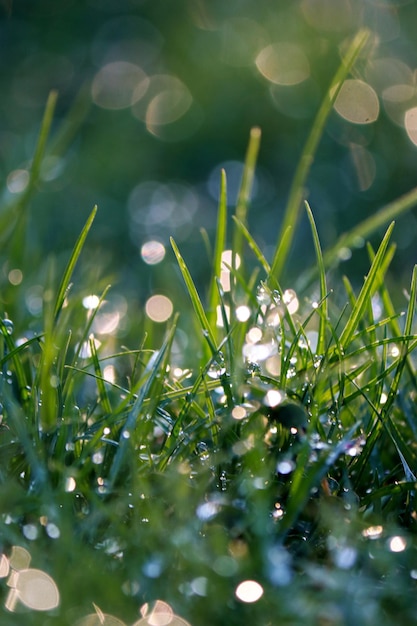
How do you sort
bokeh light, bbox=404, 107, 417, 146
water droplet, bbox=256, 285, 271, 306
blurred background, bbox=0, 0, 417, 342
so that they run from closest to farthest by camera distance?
1. water droplet, bbox=256, 285, 271, 306
2. blurred background, bbox=0, 0, 417, 342
3. bokeh light, bbox=404, 107, 417, 146

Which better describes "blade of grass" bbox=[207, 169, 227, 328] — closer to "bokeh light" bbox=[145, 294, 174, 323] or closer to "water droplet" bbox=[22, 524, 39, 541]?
"water droplet" bbox=[22, 524, 39, 541]

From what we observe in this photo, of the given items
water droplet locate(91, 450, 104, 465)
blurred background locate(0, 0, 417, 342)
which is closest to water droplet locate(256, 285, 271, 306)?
water droplet locate(91, 450, 104, 465)

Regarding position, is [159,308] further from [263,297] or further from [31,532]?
[31,532]

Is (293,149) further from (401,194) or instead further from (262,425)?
(262,425)

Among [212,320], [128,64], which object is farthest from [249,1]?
[212,320]

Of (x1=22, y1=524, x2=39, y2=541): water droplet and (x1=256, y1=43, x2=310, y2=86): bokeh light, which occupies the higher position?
(x1=22, y1=524, x2=39, y2=541): water droplet

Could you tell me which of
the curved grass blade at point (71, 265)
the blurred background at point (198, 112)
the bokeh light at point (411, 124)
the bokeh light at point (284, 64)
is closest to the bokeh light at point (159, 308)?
the blurred background at point (198, 112)

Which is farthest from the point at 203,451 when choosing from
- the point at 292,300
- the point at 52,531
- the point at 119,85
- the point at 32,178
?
the point at 119,85

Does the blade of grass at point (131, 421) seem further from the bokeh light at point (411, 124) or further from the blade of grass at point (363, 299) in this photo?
the bokeh light at point (411, 124)
